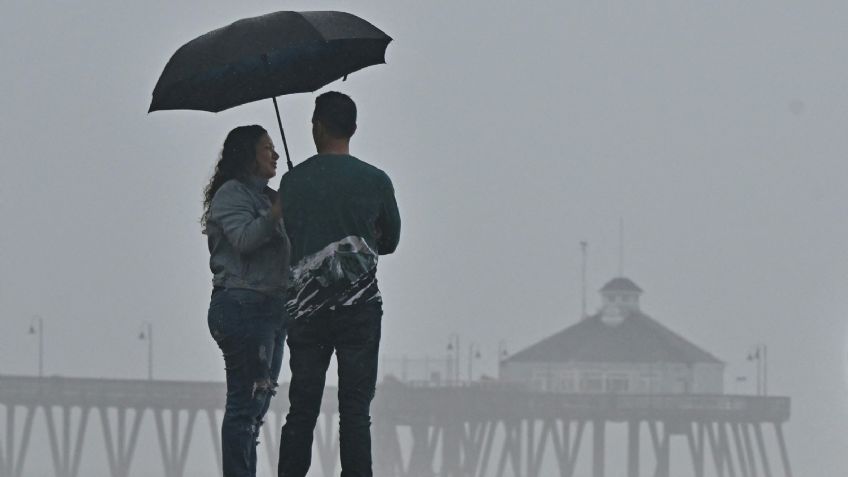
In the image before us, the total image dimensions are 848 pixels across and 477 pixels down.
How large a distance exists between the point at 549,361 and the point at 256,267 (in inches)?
3546

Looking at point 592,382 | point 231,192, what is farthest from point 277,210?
point 592,382

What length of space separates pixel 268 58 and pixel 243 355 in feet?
3.81

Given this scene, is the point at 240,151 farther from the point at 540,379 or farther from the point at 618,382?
the point at 540,379

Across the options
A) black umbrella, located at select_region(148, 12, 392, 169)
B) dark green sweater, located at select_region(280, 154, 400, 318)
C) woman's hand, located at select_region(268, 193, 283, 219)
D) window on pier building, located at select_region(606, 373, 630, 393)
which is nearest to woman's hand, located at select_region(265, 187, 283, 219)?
woman's hand, located at select_region(268, 193, 283, 219)

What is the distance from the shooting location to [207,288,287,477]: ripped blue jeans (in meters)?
8.55

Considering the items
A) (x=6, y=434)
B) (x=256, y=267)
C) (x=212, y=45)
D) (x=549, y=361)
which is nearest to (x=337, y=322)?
(x=256, y=267)

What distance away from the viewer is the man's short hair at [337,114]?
8.04 m

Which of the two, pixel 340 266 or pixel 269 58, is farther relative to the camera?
pixel 269 58

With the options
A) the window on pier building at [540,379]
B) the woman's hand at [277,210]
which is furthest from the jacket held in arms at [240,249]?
the window on pier building at [540,379]

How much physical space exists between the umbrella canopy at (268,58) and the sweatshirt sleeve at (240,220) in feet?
1.56

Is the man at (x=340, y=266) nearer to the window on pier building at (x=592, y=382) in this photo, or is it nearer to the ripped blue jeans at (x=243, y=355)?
the ripped blue jeans at (x=243, y=355)

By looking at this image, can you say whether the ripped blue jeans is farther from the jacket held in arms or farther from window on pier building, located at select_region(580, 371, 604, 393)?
window on pier building, located at select_region(580, 371, 604, 393)

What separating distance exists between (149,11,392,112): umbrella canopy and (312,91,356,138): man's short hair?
1.80ft

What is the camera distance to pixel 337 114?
26.4 feet
